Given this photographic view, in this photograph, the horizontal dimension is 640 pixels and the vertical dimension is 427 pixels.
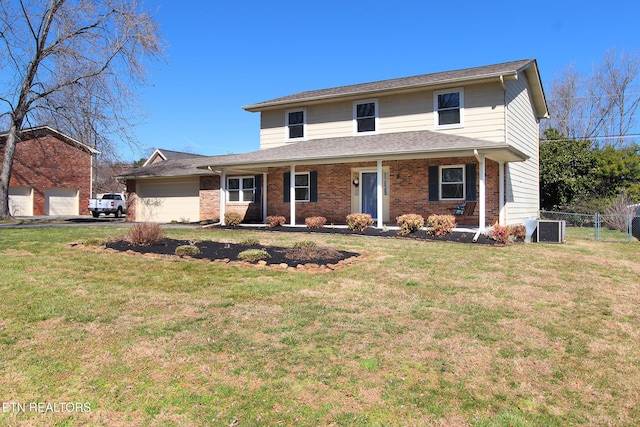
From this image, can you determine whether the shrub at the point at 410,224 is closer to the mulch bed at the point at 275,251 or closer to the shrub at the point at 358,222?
the mulch bed at the point at 275,251

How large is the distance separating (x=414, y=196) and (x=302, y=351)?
1220 cm

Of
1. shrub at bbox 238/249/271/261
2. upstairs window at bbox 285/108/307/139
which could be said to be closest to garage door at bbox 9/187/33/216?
upstairs window at bbox 285/108/307/139

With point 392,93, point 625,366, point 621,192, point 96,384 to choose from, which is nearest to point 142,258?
point 96,384

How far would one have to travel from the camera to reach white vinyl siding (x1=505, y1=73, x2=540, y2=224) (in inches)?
592

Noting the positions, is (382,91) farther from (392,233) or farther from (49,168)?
(49,168)

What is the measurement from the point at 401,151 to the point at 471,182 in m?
3.00

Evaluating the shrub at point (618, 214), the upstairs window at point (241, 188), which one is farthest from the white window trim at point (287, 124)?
the shrub at point (618, 214)

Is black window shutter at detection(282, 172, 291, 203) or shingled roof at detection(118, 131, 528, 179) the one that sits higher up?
shingled roof at detection(118, 131, 528, 179)

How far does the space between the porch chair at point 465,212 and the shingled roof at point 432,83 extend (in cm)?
420

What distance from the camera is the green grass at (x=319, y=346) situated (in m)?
3.15

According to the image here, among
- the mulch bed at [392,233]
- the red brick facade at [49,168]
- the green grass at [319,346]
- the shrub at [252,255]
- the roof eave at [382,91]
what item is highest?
the roof eave at [382,91]

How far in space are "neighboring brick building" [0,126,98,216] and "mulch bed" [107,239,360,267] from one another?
2265 cm

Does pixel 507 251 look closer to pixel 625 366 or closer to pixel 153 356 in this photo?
pixel 625 366

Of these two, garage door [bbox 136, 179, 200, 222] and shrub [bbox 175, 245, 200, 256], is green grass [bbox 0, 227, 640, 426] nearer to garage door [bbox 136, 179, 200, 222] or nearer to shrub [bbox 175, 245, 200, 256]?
shrub [bbox 175, 245, 200, 256]
